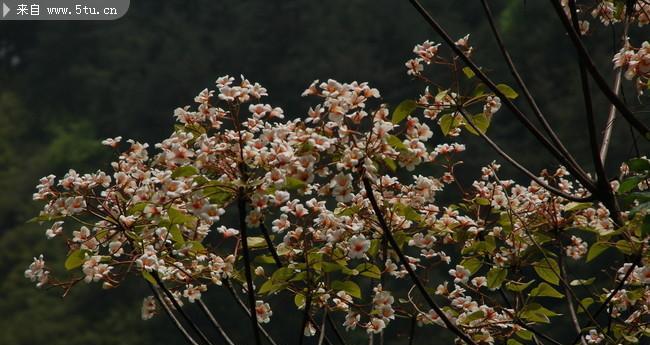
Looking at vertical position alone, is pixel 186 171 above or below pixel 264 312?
above

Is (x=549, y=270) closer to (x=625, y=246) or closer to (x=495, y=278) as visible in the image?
(x=495, y=278)

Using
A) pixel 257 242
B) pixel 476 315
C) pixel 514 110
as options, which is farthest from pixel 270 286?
pixel 514 110

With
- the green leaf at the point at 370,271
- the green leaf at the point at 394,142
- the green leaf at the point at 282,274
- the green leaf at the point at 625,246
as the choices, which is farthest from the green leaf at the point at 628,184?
the green leaf at the point at 282,274

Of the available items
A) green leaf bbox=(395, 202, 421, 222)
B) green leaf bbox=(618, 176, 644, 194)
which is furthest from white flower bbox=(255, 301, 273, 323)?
green leaf bbox=(618, 176, 644, 194)

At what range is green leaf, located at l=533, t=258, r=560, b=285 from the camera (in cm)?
226

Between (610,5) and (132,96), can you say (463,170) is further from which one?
(610,5)

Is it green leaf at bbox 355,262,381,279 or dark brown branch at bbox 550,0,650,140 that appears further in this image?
green leaf at bbox 355,262,381,279

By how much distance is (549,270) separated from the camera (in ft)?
7.55

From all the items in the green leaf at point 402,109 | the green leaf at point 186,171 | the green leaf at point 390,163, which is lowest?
the green leaf at point 390,163

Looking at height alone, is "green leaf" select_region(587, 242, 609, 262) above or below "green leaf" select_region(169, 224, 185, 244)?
below

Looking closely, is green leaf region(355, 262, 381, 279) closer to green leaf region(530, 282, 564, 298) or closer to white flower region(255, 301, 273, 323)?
white flower region(255, 301, 273, 323)

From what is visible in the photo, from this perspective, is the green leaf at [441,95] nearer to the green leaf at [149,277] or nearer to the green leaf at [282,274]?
the green leaf at [282,274]

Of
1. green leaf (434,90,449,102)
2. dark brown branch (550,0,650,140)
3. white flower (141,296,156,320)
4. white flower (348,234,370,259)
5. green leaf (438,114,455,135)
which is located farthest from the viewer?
white flower (141,296,156,320)

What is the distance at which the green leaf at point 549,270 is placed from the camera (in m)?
2.26
